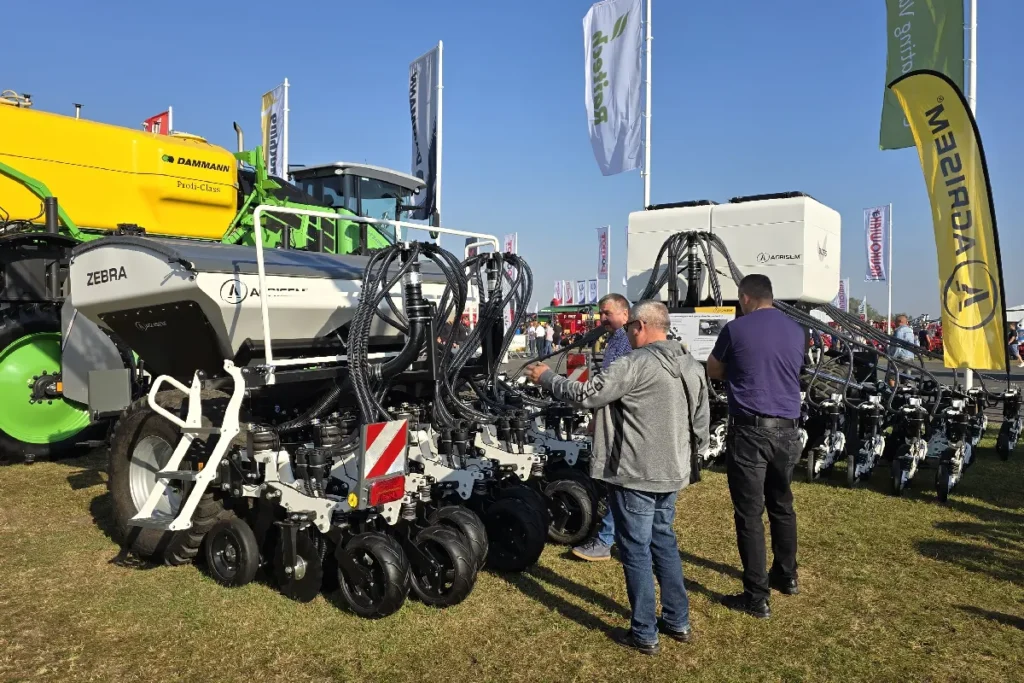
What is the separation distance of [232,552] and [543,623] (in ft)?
6.00

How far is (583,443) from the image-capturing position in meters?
5.46

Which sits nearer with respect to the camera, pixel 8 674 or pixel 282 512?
Answer: pixel 8 674

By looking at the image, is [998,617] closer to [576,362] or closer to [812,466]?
[576,362]

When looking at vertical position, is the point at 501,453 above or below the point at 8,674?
above

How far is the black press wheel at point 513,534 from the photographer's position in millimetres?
4445

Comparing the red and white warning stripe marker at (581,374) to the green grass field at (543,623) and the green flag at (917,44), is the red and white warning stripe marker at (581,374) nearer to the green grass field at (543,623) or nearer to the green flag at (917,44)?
the green grass field at (543,623)

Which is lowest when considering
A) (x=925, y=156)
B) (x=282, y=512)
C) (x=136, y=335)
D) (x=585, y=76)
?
(x=282, y=512)

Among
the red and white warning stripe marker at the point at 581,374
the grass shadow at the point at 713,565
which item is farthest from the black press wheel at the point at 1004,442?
the red and white warning stripe marker at the point at 581,374

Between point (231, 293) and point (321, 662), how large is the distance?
220cm

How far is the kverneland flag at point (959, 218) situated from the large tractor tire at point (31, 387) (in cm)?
830

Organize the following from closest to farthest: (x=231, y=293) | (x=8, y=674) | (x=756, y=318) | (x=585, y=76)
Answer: (x=8, y=674) < (x=756, y=318) < (x=231, y=293) < (x=585, y=76)

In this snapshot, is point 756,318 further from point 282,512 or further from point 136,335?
point 136,335

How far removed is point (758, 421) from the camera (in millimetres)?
3934

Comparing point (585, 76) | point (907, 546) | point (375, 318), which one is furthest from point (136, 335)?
point (585, 76)
